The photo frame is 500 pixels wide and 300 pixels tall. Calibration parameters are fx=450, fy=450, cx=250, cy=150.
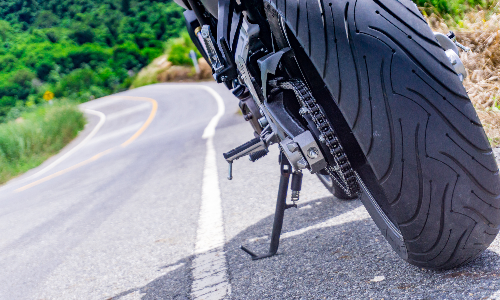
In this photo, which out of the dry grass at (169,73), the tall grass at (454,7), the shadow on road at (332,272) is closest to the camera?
the shadow on road at (332,272)

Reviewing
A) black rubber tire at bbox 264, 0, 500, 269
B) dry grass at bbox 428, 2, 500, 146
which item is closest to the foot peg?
black rubber tire at bbox 264, 0, 500, 269

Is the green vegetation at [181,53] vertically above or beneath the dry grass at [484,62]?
beneath

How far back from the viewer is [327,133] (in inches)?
57.3

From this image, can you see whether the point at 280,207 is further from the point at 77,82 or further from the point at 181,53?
the point at 77,82

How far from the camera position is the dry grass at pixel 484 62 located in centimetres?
321

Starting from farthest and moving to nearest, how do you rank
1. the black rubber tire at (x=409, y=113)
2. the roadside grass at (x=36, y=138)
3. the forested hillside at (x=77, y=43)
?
the forested hillside at (x=77, y=43)
the roadside grass at (x=36, y=138)
the black rubber tire at (x=409, y=113)

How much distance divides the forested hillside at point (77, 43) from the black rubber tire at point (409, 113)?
148 ft

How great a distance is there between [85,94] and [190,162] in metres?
49.5

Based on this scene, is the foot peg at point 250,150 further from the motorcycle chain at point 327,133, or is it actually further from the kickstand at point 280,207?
the motorcycle chain at point 327,133

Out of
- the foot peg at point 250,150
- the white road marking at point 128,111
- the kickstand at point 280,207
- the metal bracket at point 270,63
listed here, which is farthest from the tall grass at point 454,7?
the white road marking at point 128,111

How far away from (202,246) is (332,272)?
1160mm

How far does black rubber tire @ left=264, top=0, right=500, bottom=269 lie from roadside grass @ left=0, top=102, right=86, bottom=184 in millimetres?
12429

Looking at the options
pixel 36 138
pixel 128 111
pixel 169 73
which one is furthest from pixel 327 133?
pixel 169 73

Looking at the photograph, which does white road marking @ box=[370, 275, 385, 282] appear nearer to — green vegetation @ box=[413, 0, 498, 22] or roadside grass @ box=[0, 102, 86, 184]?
green vegetation @ box=[413, 0, 498, 22]
